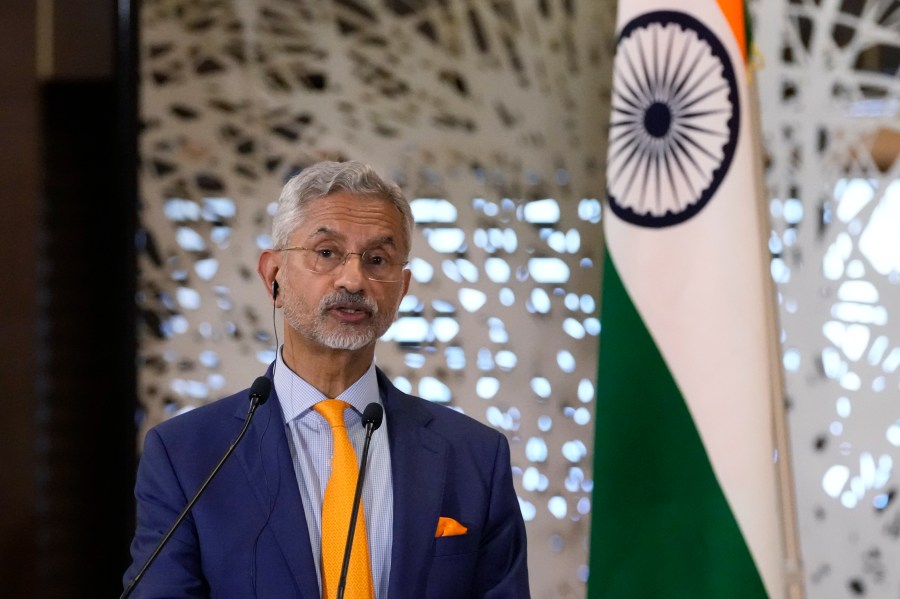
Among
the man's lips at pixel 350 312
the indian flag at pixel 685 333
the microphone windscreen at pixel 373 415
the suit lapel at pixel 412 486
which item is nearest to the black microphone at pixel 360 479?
the microphone windscreen at pixel 373 415

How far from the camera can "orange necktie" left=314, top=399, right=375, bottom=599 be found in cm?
162

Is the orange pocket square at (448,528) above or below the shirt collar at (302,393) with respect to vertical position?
below

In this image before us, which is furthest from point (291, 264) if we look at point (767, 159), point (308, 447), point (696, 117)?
point (767, 159)

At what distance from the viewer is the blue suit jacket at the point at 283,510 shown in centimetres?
161

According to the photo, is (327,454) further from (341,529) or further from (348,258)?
(348,258)

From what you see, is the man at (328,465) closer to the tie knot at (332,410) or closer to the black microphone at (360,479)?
the tie knot at (332,410)

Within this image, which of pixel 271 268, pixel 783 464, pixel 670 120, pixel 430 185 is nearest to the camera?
pixel 271 268

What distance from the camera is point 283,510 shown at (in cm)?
165

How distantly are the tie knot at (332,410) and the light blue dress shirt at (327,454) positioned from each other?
0.07ft

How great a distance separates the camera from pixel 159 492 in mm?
1668

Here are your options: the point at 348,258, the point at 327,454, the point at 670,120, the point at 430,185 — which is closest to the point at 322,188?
the point at 348,258

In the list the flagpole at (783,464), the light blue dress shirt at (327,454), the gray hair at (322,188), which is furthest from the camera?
the flagpole at (783,464)

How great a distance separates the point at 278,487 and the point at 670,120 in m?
1.28

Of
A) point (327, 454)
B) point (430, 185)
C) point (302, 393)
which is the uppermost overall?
point (430, 185)
